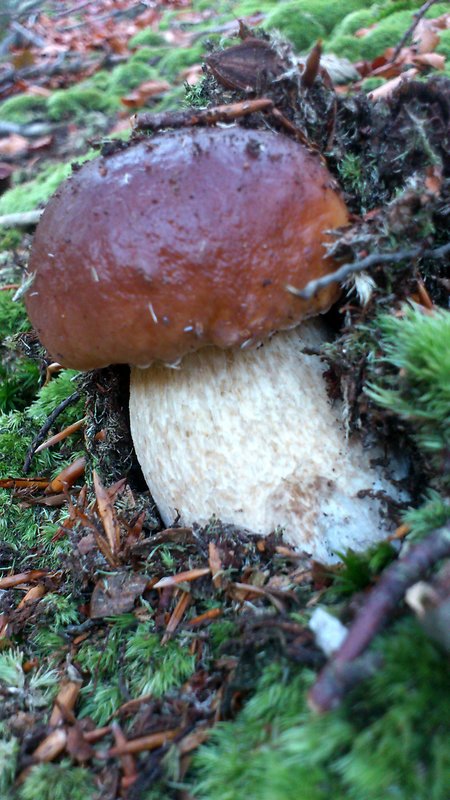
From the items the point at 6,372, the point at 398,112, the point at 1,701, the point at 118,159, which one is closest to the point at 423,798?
the point at 1,701

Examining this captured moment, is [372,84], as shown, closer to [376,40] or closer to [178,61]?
[376,40]

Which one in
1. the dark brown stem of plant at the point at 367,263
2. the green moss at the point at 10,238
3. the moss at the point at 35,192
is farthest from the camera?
the moss at the point at 35,192

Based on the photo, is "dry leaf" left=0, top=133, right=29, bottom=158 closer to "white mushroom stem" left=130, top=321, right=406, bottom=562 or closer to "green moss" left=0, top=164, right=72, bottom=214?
"green moss" left=0, top=164, right=72, bottom=214

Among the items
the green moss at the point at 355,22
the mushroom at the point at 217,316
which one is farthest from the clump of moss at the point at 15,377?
the green moss at the point at 355,22

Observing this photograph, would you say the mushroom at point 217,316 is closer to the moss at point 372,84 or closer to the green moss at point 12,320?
the green moss at point 12,320

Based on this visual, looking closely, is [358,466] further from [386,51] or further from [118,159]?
[386,51]

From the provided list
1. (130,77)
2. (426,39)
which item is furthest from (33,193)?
(130,77)

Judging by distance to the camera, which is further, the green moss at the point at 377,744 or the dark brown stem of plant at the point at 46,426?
the dark brown stem of plant at the point at 46,426

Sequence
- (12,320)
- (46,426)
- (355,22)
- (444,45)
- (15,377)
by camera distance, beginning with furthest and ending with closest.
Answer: (355,22) < (444,45) < (12,320) < (15,377) < (46,426)
